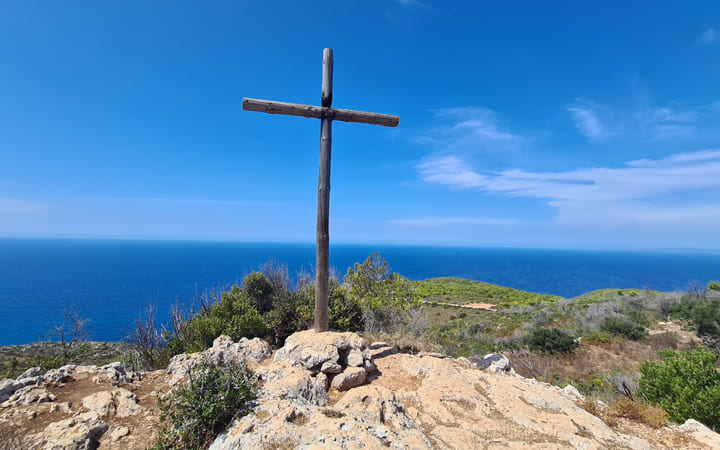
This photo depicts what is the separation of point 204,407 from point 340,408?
5.01ft

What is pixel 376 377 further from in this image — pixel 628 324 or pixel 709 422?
pixel 628 324

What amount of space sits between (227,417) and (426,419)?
253 centimetres

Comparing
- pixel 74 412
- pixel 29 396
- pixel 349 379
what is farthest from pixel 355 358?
pixel 29 396

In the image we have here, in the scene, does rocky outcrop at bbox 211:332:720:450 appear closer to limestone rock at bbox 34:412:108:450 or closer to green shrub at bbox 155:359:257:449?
green shrub at bbox 155:359:257:449

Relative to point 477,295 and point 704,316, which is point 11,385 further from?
point 477,295

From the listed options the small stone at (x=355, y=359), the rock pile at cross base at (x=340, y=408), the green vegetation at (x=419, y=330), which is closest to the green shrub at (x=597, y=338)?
the green vegetation at (x=419, y=330)

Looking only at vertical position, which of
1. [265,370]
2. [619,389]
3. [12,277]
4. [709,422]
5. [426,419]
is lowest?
[12,277]

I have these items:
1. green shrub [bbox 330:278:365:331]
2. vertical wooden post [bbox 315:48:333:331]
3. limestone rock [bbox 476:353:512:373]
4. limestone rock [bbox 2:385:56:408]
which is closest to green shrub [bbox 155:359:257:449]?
limestone rock [bbox 2:385:56:408]

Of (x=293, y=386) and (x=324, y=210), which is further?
(x=324, y=210)

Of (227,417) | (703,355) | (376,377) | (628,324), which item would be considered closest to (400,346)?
(376,377)

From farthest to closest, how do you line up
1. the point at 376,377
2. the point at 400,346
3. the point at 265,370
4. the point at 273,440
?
the point at 400,346, the point at 376,377, the point at 265,370, the point at 273,440

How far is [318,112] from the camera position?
19.0 feet

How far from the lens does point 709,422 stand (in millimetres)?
4551

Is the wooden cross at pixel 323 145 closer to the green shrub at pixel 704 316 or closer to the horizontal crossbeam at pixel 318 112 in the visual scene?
the horizontal crossbeam at pixel 318 112
